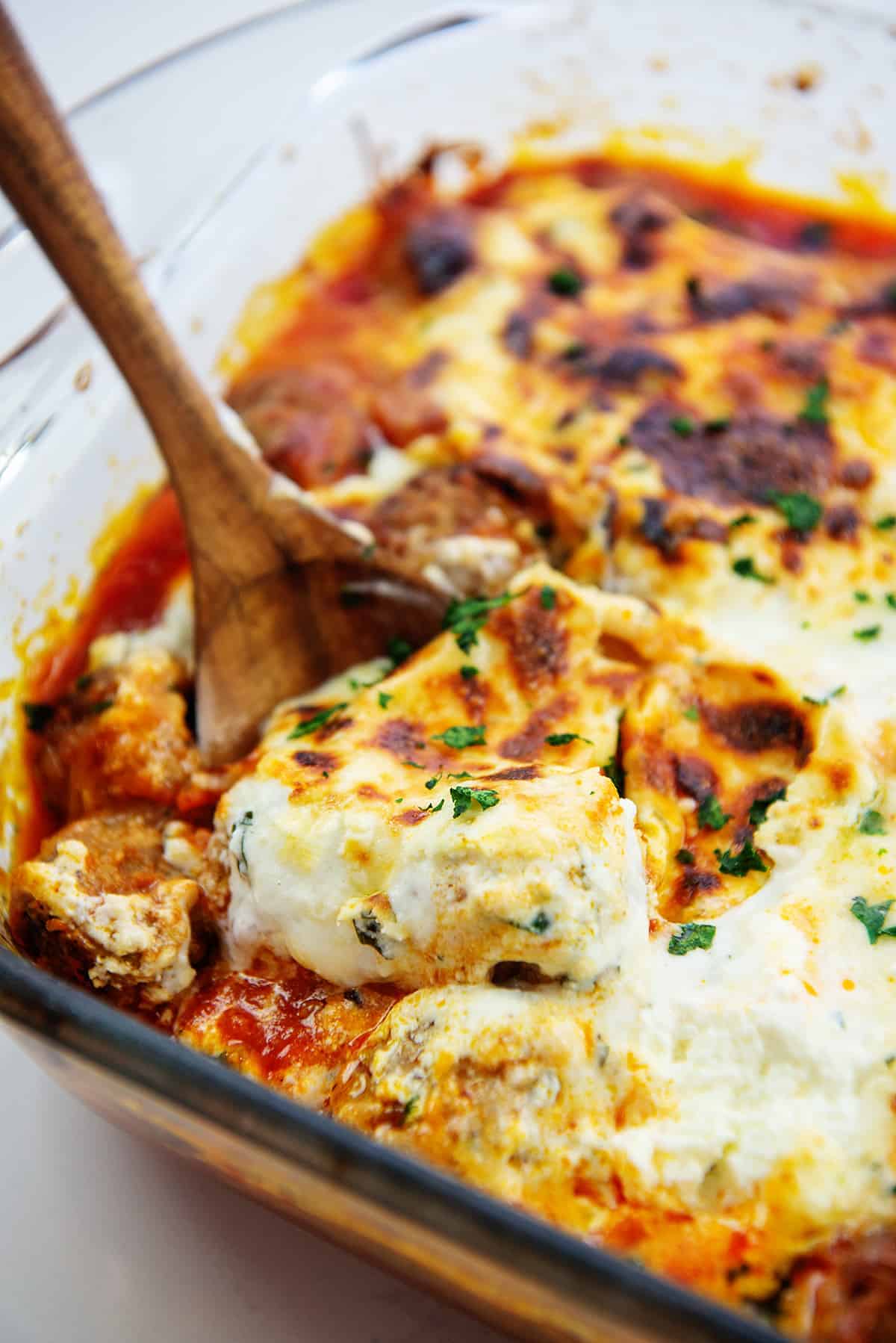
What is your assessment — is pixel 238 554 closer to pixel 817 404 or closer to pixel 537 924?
pixel 537 924

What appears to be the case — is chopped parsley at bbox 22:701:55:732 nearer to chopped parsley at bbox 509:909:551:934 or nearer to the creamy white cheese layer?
the creamy white cheese layer

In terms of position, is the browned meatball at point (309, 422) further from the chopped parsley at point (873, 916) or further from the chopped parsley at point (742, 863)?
the chopped parsley at point (873, 916)

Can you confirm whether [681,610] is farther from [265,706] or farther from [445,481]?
[265,706]

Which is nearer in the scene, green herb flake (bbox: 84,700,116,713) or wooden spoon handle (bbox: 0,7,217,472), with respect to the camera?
wooden spoon handle (bbox: 0,7,217,472)

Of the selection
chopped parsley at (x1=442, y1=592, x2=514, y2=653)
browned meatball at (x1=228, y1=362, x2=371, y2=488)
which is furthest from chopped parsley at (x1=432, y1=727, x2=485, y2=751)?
browned meatball at (x1=228, y1=362, x2=371, y2=488)

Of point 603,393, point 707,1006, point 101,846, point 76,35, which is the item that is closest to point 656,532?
point 603,393

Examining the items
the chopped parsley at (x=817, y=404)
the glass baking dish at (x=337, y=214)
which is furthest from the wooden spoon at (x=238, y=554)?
the chopped parsley at (x=817, y=404)

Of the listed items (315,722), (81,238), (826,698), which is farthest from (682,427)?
(81,238)
